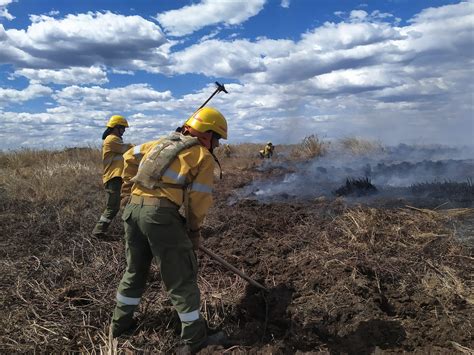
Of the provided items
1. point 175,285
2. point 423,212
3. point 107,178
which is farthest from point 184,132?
point 423,212

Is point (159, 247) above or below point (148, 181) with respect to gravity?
below

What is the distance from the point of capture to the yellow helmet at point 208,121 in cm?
355

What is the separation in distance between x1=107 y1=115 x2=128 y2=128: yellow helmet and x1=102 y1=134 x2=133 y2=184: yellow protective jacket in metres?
0.30

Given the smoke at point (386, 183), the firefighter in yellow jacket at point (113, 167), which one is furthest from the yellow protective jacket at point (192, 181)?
the smoke at point (386, 183)

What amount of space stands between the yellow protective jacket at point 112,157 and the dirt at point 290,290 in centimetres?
104

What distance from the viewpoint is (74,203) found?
8.61 meters

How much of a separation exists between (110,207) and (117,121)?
1.47 m

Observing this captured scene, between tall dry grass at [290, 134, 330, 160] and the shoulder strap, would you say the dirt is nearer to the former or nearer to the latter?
the shoulder strap

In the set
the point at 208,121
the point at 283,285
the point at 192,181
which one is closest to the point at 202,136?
the point at 208,121

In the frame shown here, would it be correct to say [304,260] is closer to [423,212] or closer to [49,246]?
[423,212]

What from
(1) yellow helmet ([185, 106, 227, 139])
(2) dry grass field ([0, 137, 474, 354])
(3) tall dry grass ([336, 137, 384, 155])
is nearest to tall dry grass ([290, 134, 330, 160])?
(3) tall dry grass ([336, 137, 384, 155])

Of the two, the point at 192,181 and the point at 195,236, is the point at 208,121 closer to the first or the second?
the point at 192,181

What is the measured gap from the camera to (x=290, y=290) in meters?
4.36

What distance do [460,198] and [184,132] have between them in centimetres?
588
